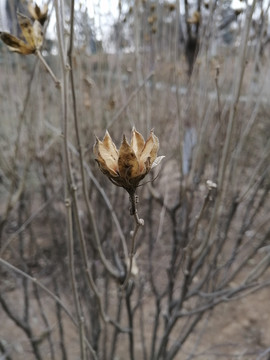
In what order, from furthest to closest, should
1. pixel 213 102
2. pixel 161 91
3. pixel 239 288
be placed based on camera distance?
pixel 161 91 → pixel 213 102 → pixel 239 288

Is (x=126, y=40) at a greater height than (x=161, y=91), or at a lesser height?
greater

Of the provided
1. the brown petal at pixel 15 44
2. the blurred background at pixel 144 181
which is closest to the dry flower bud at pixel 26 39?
the brown petal at pixel 15 44

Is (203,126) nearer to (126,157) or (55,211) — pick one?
(126,157)

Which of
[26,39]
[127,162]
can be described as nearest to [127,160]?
[127,162]

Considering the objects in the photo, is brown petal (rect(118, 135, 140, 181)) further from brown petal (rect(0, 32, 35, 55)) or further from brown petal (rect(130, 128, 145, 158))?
brown petal (rect(0, 32, 35, 55))

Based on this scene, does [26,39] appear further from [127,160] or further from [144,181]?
[144,181]

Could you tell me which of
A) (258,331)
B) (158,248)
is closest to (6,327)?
(158,248)

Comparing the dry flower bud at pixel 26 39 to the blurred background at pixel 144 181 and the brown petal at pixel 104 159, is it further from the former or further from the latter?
the brown petal at pixel 104 159
